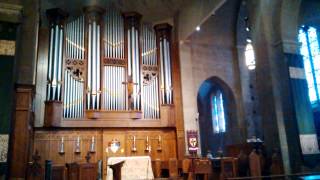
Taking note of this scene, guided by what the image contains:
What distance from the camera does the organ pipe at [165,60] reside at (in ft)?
41.5

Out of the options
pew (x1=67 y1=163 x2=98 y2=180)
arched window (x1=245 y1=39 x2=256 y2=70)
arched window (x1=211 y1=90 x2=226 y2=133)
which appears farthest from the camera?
arched window (x1=211 y1=90 x2=226 y2=133)

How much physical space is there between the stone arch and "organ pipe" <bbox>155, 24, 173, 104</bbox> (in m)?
2.62

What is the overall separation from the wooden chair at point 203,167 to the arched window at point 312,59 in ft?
25.4

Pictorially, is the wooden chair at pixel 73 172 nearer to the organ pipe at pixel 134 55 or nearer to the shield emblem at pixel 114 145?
the shield emblem at pixel 114 145

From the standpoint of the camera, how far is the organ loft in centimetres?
820

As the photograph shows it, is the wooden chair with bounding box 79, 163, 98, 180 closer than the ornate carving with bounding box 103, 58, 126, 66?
Yes

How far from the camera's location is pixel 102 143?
11750 millimetres

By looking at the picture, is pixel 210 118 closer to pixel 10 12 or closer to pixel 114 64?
pixel 114 64

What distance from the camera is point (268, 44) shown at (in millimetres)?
8594

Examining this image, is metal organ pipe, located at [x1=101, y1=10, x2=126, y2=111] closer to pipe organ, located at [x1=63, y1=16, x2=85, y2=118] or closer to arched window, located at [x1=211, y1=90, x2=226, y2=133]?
pipe organ, located at [x1=63, y1=16, x2=85, y2=118]

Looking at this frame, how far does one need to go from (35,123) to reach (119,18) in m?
5.35

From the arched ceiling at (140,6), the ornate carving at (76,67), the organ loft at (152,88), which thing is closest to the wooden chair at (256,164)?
the organ loft at (152,88)

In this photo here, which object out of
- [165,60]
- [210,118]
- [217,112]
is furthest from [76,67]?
[210,118]

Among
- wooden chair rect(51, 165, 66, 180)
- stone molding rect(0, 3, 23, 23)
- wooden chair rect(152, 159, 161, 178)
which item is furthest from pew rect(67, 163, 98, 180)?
stone molding rect(0, 3, 23, 23)
